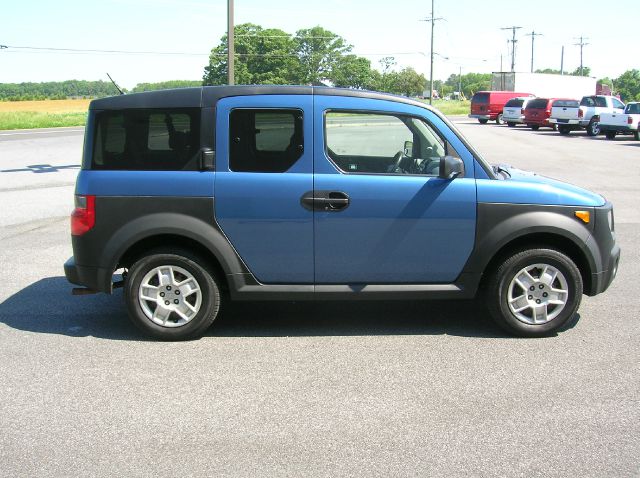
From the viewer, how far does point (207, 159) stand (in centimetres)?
502

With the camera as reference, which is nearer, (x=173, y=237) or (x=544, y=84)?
(x=173, y=237)

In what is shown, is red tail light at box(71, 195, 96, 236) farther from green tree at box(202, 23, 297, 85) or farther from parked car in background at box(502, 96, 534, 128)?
green tree at box(202, 23, 297, 85)

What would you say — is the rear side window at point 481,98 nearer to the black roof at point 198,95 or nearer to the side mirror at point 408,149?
the side mirror at point 408,149

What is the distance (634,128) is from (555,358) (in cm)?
2713

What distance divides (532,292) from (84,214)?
3399 millimetres

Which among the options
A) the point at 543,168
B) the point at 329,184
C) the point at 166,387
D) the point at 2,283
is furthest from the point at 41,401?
the point at 543,168

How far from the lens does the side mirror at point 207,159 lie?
502 cm

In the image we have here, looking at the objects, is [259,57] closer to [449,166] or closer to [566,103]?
[566,103]

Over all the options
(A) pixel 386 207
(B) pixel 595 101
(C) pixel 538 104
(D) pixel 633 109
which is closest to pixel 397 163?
(A) pixel 386 207

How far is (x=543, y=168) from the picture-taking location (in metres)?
18.2

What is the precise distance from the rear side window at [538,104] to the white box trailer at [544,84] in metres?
14.2

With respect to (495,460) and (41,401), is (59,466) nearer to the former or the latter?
(41,401)

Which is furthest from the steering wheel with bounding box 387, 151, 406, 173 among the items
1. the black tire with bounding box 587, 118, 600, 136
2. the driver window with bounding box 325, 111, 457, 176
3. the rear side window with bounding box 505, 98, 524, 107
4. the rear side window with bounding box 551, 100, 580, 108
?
the rear side window with bounding box 505, 98, 524, 107

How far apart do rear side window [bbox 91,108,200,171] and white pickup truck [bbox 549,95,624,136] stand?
95.8 feet
